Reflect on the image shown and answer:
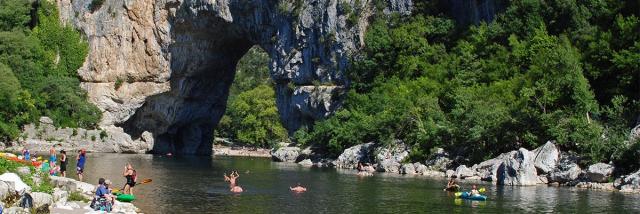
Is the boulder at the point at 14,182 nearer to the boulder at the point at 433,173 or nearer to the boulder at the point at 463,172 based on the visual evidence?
the boulder at the point at 463,172

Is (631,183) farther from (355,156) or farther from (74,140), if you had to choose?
(74,140)

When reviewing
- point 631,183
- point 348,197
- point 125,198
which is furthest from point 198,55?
point 125,198

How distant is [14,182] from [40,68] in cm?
5942

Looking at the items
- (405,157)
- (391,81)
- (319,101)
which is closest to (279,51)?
(319,101)

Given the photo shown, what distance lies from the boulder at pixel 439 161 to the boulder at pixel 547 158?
8407 mm

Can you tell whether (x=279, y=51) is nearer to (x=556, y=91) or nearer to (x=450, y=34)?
(x=450, y=34)

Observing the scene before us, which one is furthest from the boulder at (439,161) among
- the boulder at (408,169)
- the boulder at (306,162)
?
the boulder at (306,162)

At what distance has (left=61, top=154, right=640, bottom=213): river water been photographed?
1232 inches

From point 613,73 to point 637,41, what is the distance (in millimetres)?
2438

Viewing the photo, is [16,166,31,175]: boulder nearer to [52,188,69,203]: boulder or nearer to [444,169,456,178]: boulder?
[52,188,69,203]: boulder

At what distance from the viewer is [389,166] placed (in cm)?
5569

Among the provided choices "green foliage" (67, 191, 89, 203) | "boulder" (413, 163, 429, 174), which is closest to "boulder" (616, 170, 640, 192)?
"boulder" (413, 163, 429, 174)

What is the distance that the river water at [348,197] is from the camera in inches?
1232

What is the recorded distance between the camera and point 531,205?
108 feet
